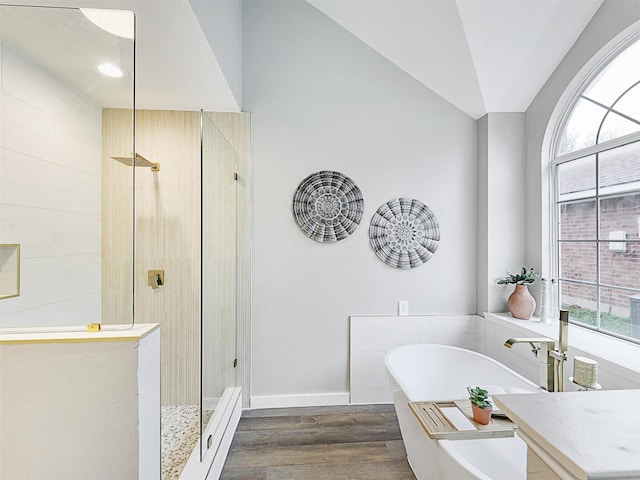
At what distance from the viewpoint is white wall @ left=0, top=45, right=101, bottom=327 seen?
3.88ft

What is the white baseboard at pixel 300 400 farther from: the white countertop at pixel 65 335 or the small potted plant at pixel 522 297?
the white countertop at pixel 65 335

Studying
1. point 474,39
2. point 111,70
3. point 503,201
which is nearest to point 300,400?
point 503,201

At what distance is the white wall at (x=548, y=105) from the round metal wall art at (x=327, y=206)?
1.36 metres

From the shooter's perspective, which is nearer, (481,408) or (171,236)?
(481,408)

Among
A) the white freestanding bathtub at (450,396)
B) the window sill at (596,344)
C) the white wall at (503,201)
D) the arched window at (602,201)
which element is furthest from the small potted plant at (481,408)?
the white wall at (503,201)

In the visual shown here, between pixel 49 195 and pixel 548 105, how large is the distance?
3.07 m

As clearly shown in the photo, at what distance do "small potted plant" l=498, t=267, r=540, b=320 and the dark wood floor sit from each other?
123cm

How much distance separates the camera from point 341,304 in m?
2.65

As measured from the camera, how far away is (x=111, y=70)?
1305 millimetres

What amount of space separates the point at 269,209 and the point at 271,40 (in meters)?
1.37

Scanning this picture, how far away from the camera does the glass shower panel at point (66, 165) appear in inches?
47.0

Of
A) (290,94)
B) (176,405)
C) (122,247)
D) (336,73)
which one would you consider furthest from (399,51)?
(176,405)

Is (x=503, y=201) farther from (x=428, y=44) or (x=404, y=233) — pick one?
(x=428, y=44)

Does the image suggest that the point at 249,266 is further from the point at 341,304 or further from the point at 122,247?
the point at 122,247
